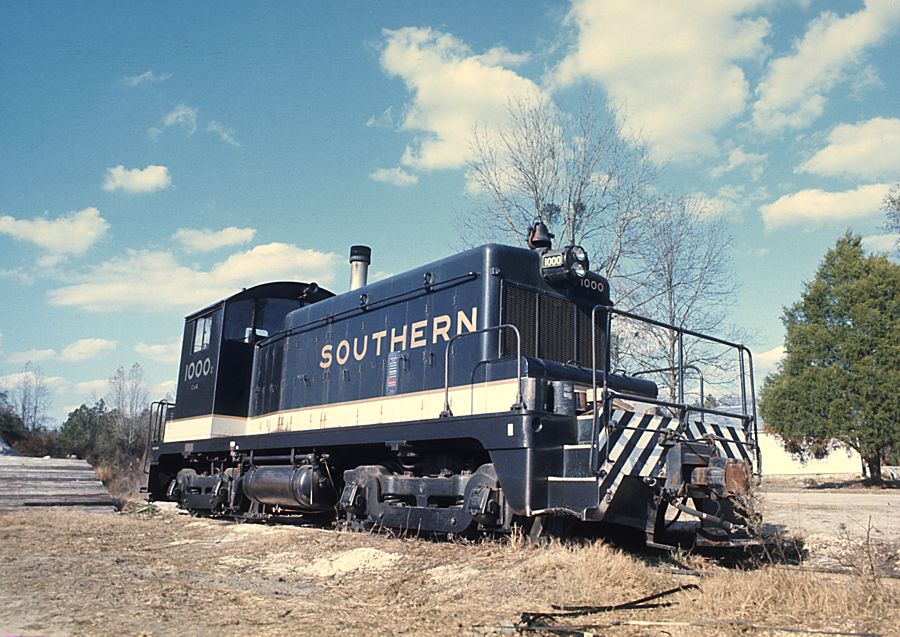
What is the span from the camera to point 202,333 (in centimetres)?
1305

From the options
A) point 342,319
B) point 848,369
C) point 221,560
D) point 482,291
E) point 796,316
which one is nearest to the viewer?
point 221,560

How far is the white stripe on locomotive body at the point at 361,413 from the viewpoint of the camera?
24.8 feet

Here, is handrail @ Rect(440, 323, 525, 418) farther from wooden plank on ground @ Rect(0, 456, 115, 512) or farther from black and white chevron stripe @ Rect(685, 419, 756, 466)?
wooden plank on ground @ Rect(0, 456, 115, 512)

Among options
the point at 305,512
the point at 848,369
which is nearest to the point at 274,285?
the point at 305,512

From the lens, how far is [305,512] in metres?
11.2

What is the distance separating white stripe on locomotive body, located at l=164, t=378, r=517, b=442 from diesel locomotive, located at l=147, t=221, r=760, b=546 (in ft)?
0.08

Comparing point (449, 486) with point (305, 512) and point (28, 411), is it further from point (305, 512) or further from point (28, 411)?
point (28, 411)

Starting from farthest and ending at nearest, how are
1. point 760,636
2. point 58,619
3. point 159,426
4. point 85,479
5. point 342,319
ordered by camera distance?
point 85,479, point 159,426, point 342,319, point 58,619, point 760,636

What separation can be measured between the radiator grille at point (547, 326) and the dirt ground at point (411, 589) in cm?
223

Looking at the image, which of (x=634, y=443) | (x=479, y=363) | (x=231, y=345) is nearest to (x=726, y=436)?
(x=634, y=443)

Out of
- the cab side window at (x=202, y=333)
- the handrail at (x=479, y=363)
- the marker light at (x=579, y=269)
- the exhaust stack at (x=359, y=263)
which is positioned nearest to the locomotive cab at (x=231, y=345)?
the cab side window at (x=202, y=333)

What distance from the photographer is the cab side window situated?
42.0 feet

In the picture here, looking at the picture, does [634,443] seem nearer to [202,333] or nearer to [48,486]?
[202,333]

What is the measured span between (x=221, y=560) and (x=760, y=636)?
535 cm
